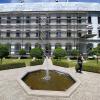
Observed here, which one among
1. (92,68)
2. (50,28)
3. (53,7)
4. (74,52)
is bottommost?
(92,68)

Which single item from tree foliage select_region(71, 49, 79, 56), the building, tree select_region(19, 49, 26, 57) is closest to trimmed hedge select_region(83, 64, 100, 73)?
tree foliage select_region(71, 49, 79, 56)

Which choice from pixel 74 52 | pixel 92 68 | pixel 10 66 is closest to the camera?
pixel 92 68

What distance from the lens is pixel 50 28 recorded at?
50.0m

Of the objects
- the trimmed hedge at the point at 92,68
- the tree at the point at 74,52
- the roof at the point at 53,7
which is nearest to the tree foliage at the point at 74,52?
the tree at the point at 74,52

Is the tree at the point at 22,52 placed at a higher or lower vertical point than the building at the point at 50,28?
lower

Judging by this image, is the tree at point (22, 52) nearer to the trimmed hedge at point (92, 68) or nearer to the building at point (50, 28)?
the building at point (50, 28)

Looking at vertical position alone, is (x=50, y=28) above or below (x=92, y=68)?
above

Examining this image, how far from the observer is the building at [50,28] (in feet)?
163

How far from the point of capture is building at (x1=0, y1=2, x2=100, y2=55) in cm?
4962

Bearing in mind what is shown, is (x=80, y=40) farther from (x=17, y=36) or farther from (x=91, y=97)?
(x=91, y=97)

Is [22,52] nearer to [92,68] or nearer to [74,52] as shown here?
[74,52]

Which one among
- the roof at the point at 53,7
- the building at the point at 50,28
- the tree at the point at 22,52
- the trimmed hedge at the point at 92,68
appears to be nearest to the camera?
the trimmed hedge at the point at 92,68

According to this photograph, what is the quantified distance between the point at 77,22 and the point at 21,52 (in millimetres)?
15655

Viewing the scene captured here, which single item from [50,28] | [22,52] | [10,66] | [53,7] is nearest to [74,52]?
[50,28]
